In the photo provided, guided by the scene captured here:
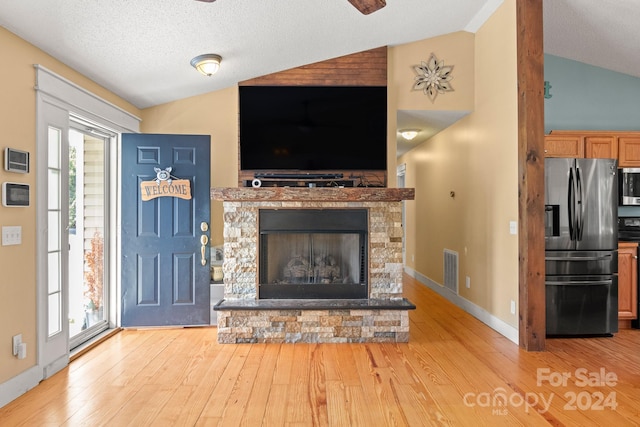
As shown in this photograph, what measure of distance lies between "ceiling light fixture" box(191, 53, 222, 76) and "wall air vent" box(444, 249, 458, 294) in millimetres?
3553

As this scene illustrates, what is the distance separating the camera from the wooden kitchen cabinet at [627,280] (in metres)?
4.02

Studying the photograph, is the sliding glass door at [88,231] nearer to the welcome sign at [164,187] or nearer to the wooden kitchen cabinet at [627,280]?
the welcome sign at [164,187]

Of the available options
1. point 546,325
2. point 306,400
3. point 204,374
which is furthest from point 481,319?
point 204,374

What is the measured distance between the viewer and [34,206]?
110 inches

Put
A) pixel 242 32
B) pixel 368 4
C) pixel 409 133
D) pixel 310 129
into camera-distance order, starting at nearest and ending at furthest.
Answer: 1. pixel 368 4
2. pixel 242 32
3. pixel 310 129
4. pixel 409 133

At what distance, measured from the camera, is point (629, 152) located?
452cm

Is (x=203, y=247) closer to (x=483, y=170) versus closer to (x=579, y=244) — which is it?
(x=483, y=170)

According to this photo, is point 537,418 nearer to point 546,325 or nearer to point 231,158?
point 546,325

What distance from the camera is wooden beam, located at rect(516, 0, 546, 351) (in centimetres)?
341

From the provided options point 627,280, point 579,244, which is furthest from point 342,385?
point 627,280

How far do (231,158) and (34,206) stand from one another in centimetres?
197

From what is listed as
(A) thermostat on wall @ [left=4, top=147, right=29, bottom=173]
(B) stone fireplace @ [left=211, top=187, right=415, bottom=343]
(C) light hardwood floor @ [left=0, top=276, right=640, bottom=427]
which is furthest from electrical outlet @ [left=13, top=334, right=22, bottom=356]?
(B) stone fireplace @ [left=211, top=187, right=415, bottom=343]

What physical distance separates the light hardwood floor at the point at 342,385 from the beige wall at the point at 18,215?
1.25ft

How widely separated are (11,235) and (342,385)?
2.34 m
